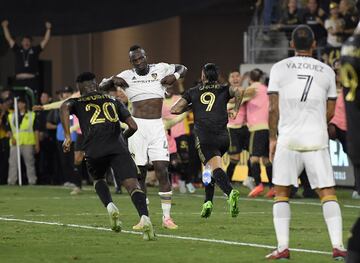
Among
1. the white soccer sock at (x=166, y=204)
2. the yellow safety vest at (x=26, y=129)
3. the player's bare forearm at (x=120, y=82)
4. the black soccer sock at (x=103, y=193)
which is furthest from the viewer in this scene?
the yellow safety vest at (x=26, y=129)

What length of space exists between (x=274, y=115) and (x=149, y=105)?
4.56 m

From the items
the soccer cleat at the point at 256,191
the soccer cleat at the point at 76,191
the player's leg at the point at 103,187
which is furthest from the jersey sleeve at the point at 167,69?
the soccer cleat at the point at 76,191

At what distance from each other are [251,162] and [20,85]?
29.2 feet

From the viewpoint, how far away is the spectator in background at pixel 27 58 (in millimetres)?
29391

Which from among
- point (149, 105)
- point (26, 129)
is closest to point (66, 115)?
point (149, 105)

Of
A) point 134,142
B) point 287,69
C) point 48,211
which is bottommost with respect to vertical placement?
point 48,211

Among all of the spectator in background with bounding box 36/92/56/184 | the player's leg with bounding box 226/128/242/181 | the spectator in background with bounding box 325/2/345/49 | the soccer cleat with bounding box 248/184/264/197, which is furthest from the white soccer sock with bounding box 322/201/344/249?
the spectator in background with bounding box 36/92/56/184

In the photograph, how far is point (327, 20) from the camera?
27.0 m

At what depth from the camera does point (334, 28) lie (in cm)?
2656

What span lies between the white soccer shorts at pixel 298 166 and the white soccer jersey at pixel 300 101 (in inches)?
2.6

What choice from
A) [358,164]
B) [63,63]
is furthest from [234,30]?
[358,164]

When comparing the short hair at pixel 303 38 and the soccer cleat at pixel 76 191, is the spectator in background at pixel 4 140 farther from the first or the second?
the short hair at pixel 303 38

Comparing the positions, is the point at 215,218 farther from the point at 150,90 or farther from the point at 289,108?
the point at 289,108

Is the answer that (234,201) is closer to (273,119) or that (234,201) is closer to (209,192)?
(209,192)
